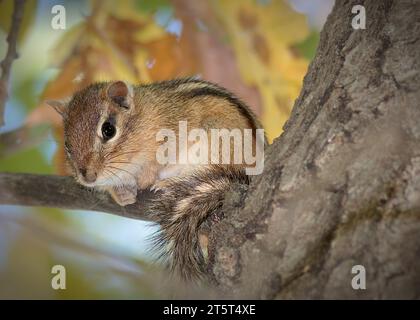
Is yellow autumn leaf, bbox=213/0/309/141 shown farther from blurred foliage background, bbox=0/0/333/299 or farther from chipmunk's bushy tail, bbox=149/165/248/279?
chipmunk's bushy tail, bbox=149/165/248/279

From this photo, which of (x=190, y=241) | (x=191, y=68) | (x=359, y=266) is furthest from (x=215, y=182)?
(x=191, y=68)

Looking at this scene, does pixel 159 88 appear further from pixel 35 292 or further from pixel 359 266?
pixel 359 266

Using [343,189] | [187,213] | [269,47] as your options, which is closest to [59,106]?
[187,213]

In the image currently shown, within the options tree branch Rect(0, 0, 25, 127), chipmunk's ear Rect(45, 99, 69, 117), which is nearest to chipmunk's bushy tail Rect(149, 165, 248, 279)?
chipmunk's ear Rect(45, 99, 69, 117)

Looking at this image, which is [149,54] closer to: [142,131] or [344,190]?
[142,131]

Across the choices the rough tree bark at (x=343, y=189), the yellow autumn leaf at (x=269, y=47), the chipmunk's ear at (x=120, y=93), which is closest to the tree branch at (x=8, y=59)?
the chipmunk's ear at (x=120, y=93)
